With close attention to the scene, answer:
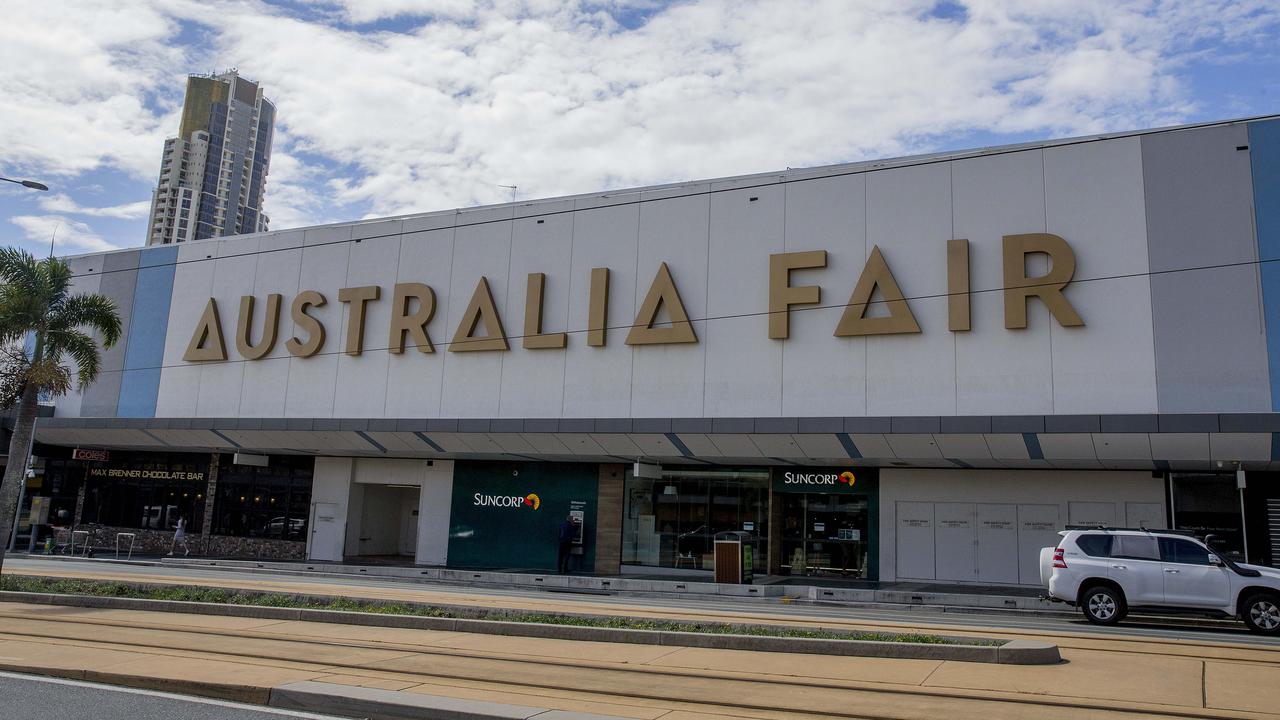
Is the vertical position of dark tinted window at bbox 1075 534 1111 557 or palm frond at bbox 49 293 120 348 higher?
palm frond at bbox 49 293 120 348

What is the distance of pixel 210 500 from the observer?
3766cm

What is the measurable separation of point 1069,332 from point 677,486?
12850 millimetres

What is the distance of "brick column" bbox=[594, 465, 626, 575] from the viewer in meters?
30.6

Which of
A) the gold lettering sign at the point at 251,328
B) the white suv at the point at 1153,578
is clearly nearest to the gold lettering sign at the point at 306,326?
the gold lettering sign at the point at 251,328

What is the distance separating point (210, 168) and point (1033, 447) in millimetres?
193696

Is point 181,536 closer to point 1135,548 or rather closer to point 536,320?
point 536,320

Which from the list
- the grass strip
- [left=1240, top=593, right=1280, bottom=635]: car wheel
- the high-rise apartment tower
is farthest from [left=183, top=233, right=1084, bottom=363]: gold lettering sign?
the high-rise apartment tower

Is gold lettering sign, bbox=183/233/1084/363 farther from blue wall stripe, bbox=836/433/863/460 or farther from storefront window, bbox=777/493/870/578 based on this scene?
storefront window, bbox=777/493/870/578

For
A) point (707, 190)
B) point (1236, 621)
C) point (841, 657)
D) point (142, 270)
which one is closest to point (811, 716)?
point (841, 657)

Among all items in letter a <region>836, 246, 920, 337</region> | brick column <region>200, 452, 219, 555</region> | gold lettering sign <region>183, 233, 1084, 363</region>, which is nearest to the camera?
gold lettering sign <region>183, 233, 1084, 363</region>

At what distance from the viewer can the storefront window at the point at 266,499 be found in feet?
119

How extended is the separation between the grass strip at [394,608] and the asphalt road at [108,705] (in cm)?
523

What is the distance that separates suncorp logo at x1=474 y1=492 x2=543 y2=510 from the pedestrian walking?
36.9 feet

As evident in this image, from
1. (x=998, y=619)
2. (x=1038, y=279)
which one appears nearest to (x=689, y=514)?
(x=1038, y=279)
